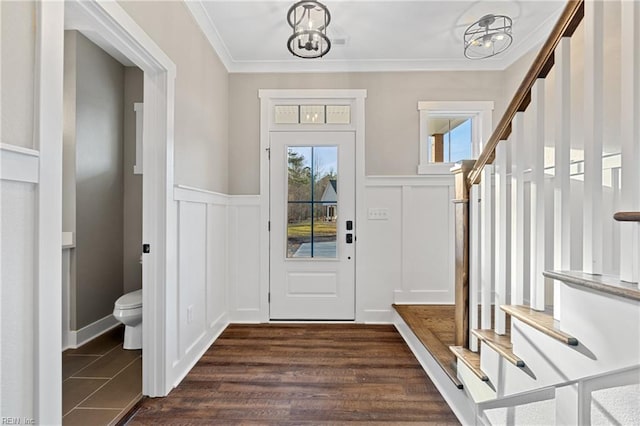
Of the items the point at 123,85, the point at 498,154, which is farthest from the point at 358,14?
the point at 123,85

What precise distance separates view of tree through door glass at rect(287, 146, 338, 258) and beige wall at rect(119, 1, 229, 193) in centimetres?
73

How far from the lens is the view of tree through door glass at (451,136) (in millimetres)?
3488

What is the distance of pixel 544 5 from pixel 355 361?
3.15 m

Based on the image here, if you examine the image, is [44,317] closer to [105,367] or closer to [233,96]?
[105,367]

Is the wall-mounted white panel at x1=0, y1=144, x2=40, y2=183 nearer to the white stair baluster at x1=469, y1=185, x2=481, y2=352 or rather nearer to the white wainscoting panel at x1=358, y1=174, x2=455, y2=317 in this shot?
the white stair baluster at x1=469, y1=185, x2=481, y2=352

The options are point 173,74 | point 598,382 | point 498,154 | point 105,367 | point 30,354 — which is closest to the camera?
point 598,382

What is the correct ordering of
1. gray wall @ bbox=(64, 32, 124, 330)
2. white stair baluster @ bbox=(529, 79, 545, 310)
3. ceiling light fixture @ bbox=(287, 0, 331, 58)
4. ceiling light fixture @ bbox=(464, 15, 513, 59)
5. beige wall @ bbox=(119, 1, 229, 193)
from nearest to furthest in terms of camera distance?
1. white stair baluster @ bbox=(529, 79, 545, 310)
2. beige wall @ bbox=(119, 1, 229, 193)
3. ceiling light fixture @ bbox=(287, 0, 331, 58)
4. ceiling light fixture @ bbox=(464, 15, 513, 59)
5. gray wall @ bbox=(64, 32, 124, 330)

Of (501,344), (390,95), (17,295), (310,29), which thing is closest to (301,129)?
(390,95)

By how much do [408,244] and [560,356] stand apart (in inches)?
90.7

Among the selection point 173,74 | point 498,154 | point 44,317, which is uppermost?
point 173,74

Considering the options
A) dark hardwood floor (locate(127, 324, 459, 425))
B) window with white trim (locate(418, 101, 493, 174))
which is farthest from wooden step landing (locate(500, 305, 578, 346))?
window with white trim (locate(418, 101, 493, 174))

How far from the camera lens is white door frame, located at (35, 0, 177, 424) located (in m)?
1.12

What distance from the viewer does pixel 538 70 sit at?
131 centimetres

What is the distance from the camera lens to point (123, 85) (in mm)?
3363
